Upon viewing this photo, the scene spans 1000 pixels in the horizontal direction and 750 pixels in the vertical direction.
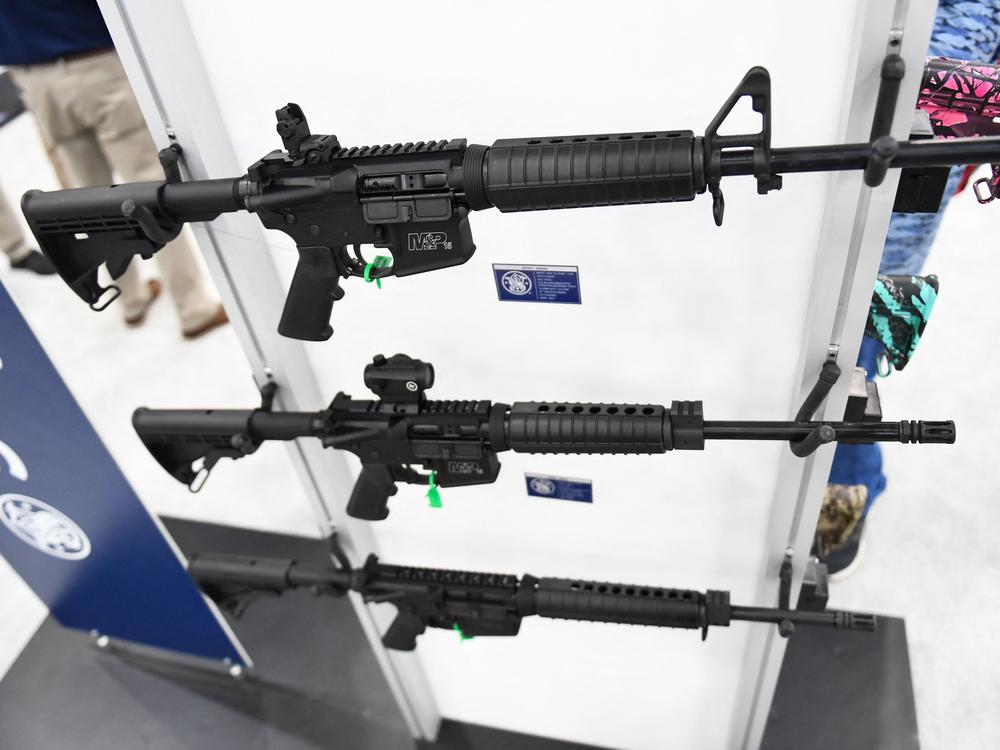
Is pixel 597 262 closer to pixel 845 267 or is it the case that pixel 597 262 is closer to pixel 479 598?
pixel 845 267

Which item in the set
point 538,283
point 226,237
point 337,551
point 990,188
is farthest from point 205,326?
point 990,188

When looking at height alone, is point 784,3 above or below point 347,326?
above

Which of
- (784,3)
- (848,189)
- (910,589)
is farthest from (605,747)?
(784,3)

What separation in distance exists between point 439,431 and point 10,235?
179 inches

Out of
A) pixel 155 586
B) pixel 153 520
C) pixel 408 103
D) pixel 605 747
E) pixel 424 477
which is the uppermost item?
pixel 408 103

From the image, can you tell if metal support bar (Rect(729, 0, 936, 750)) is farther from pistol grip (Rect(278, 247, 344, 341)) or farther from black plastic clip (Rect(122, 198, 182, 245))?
black plastic clip (Rect(122, 198, 182, 245))

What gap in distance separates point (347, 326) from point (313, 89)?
0.52 meters

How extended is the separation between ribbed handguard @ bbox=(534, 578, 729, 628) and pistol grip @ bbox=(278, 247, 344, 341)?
81 cm

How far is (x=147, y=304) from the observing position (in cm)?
468

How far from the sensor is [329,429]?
5.61ft

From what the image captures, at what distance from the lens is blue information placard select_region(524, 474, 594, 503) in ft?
6.17

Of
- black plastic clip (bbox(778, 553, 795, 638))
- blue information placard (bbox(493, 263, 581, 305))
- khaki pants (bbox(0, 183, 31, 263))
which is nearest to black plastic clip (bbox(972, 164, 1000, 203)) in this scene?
blue information placard (bbox(493, 263, 581, 305))

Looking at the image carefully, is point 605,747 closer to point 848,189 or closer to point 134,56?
point 848,189

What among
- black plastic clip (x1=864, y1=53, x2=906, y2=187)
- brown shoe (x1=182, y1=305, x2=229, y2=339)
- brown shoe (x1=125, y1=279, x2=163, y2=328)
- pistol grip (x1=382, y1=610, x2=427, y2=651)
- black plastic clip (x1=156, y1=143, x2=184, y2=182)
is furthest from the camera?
brown shoe (x1=125, y1=279, x2=163, y2=328)
